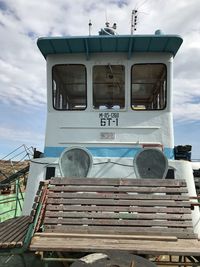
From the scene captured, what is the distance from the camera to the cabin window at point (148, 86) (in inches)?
299

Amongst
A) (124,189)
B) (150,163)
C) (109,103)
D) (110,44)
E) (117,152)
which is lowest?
(124,189)

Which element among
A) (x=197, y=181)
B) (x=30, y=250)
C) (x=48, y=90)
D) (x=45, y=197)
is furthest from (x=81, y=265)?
(x=197, y=181)

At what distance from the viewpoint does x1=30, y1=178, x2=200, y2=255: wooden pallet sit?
4414mm

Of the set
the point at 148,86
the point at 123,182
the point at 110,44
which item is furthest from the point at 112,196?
the point at 148,86

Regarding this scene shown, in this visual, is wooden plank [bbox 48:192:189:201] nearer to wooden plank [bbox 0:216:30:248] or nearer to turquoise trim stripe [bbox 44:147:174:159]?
wooden plank [bbox 0:216:30:248]

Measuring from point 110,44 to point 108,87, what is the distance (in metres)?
1.05

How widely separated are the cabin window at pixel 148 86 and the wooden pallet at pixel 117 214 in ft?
9.05

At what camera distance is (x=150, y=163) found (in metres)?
6.33

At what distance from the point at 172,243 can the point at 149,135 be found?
3.39 metres

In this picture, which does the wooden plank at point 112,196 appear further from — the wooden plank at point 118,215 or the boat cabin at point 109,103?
the boat cabin at point 109,103

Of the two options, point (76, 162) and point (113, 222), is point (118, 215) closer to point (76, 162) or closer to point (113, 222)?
point (113, 222)

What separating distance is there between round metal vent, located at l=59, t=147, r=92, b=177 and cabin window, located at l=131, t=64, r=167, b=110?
1.86 metres

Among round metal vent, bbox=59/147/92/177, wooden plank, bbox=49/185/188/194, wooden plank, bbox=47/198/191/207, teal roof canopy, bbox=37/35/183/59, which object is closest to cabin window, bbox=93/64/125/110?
teal roof canopy, bbox=37/35/183/59

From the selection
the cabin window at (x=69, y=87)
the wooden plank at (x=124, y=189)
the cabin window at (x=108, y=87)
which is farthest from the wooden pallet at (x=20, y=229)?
the cabin window at (x=108, y=87)
